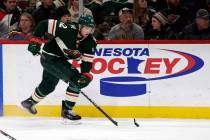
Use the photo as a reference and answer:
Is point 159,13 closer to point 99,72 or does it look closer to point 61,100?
point 99,72

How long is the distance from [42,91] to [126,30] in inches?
45.7

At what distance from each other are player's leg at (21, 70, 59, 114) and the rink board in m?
0.26

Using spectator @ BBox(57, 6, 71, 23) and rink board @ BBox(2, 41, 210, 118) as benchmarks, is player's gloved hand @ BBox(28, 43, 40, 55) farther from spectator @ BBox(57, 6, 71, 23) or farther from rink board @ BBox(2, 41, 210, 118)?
spectator @ BBox(57, 6, 71, 23)

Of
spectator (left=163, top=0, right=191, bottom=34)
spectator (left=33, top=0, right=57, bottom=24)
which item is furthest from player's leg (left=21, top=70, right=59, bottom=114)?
spectator (left=163, top=0, right=191, bottom=34)

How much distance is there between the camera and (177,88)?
Result: 6.46 metres

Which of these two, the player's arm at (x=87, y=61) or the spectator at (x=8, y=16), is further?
the spectator at (x=8, y=16)

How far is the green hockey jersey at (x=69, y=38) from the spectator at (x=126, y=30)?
612 mm

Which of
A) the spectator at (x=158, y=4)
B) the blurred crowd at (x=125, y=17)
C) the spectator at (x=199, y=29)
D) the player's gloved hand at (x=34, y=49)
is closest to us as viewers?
the player's gloved hand at (x=34, y=49)

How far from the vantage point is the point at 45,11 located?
7.10m

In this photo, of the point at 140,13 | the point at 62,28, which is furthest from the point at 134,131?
the point at 140,13

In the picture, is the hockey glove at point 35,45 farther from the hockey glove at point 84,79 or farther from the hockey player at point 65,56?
the hockey glove at point 84,79

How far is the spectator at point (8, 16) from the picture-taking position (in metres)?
6.92

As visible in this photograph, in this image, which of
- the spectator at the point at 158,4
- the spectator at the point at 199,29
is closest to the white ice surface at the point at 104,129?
the spectator at the point at 199,29

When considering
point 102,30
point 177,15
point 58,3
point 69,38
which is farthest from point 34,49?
point 177,15
